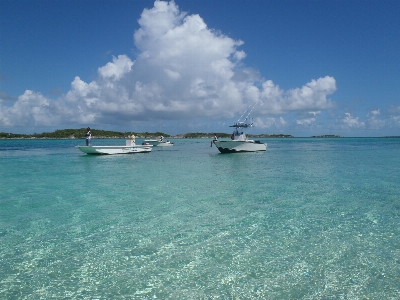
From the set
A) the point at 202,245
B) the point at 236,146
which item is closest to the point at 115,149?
the point at 236,146

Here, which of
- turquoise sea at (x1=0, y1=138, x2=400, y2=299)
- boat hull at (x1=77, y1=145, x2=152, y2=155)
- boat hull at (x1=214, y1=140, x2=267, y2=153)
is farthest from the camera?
boat hull at (x1=214, y1=140, x2=267, y2=153)

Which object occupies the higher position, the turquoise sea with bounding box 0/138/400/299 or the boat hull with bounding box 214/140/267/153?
the boat hull with bounding box 214/140/267/153

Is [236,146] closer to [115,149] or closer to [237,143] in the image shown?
[237,143]

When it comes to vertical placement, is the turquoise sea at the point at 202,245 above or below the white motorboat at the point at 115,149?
below

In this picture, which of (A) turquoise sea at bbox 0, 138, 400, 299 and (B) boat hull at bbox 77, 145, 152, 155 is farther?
(B) boat hull at bbox 77, 145, 152, 155

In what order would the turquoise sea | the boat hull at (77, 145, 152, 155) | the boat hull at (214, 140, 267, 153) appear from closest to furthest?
the turquoise sea, the boat hull at (77, 145, 152, 155), the boat hull at (214, 140, 267, 153)

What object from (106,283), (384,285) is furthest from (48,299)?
(384,285)

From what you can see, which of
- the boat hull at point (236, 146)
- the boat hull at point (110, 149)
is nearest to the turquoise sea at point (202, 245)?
the boat hull at point (110, 149)

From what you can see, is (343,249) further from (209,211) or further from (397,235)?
(209,211)

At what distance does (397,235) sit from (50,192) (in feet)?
43.1

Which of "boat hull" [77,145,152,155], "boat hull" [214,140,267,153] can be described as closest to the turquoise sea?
"boat hull" [77,145,152,155]

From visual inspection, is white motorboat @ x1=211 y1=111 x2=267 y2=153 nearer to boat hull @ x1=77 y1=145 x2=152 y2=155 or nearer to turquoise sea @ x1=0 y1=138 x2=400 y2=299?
boat hull @ x1=77 y1=145 x2=152 y2=155

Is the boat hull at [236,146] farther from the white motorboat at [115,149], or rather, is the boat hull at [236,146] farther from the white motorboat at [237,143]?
the white motorboat at [115,149]

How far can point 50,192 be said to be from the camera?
13891 millimetres
